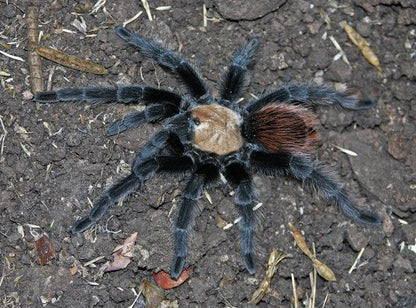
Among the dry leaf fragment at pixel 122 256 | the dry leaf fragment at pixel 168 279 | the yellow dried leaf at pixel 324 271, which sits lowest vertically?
the dry leaf fragment at pixel 168 279

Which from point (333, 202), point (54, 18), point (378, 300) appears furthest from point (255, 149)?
point (54, 18)

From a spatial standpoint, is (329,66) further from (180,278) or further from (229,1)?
(180,278)

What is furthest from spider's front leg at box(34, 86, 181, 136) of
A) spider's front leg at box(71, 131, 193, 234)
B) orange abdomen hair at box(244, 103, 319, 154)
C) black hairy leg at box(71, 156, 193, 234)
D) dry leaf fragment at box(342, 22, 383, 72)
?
dry leaf fragment at box(342, 22, 383, 72)

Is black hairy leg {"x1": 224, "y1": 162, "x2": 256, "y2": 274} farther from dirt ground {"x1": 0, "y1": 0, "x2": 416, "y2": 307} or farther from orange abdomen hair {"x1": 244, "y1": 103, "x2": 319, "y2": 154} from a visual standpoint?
orange abdomen hair {"x1": 244, "y1": 103, "x2": 319, "y2": 154}

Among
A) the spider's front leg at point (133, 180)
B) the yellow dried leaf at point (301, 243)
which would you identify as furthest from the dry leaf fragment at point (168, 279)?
the yellow dried leaf at point (301, 243)

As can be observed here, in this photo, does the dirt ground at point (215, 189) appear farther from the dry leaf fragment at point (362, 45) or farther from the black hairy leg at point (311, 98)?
the black hairy leg at point (311, 98)
